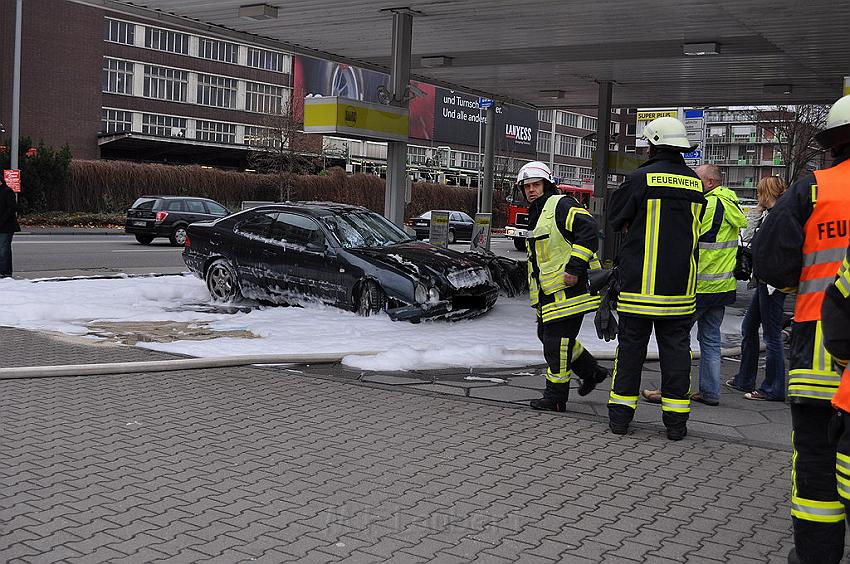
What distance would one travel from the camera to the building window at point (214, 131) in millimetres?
79125

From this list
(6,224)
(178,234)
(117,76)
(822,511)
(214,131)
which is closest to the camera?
(822,511)

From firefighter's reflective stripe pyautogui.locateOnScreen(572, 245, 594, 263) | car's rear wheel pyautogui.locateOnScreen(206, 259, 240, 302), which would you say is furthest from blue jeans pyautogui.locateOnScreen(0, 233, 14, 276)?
firefighter's reflective stripe pyautogui.locateOnScreen(572, 245, 594, 263)

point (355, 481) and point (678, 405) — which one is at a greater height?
point (678, 405)

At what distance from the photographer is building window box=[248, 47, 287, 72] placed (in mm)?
82250

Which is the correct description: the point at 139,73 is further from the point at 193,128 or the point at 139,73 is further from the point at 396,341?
the point at 396,341

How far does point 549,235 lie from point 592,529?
2.91 meters

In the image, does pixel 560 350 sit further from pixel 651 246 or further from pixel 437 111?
pixel 437 111

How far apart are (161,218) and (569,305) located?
78.1ft

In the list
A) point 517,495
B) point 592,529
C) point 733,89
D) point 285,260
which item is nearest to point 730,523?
point 592,529

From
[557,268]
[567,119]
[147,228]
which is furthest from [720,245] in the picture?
[567,119]

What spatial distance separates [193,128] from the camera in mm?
78500

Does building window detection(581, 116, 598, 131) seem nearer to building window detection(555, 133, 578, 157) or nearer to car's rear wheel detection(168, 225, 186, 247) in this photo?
building window detection(555, 133, 578, 157)

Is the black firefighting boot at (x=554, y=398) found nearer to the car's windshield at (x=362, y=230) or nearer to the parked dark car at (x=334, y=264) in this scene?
Result: the parked dark car at (x=334, y=264)

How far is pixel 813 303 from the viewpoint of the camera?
12.7 feet
